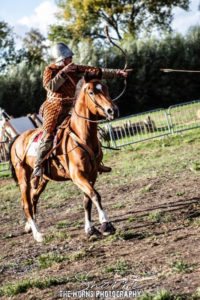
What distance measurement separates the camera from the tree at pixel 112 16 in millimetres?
49281

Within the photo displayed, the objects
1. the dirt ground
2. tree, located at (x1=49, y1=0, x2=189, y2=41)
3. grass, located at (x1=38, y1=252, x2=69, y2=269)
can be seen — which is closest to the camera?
the dirt ground

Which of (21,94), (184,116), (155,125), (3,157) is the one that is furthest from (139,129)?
(21,94)

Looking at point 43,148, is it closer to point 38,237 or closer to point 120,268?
point 38,237

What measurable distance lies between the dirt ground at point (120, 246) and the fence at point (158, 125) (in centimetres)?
769

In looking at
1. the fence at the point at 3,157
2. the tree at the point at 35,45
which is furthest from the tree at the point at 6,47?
the fence at the point at 3,157

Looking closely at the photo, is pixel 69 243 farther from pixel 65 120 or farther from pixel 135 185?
pixel 135 185

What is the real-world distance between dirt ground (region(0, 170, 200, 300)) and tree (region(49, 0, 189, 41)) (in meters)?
43.5

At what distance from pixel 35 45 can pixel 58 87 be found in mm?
51337

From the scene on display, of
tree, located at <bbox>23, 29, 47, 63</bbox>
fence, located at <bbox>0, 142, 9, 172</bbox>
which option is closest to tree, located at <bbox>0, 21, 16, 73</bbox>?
tree, located at <bbox>23, 29, 47, 63</bbox>

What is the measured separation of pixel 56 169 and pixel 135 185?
11.8ft

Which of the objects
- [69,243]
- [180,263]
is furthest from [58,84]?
[180,263]

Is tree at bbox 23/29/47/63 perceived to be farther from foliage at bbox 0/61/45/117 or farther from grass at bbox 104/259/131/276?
grass at bbox 104/259/131/276

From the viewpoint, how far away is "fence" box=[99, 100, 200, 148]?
17.5m

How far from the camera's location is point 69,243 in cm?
651
